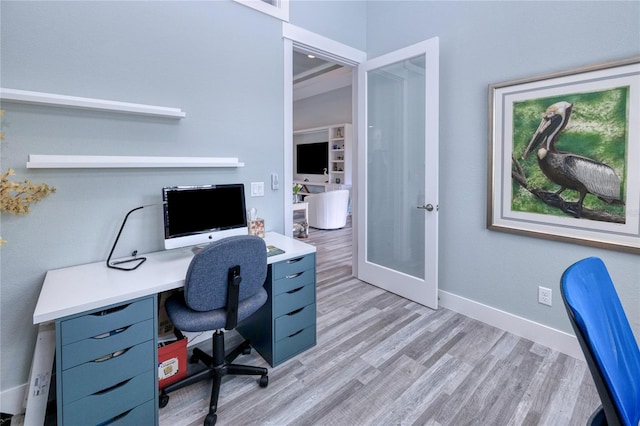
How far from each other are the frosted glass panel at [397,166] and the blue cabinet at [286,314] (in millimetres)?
1242

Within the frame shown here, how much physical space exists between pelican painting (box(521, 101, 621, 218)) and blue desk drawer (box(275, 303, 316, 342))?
1.78 metres

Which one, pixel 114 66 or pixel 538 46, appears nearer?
pixel 114 66

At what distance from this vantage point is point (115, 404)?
1.45 meters

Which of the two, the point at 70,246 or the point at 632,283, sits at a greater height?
the point at 70,246

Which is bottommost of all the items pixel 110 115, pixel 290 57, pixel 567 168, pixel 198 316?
pixel 198 316

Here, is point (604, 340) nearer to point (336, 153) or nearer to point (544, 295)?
point (544, 295)

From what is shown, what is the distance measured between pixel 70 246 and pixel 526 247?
9.59 ft

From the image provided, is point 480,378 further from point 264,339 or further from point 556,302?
point 264,339

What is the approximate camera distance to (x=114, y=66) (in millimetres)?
1892

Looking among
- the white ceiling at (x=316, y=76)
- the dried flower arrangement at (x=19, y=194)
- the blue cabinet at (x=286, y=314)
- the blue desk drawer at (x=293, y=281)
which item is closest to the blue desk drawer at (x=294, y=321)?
the blue cabinet at (x=286, y=314)

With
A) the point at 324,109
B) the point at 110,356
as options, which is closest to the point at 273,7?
the point at 110,356

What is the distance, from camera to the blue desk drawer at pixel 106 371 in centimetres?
133

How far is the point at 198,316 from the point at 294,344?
0.77 meters

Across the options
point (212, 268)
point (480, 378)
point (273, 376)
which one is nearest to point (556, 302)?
point (480, 378)
